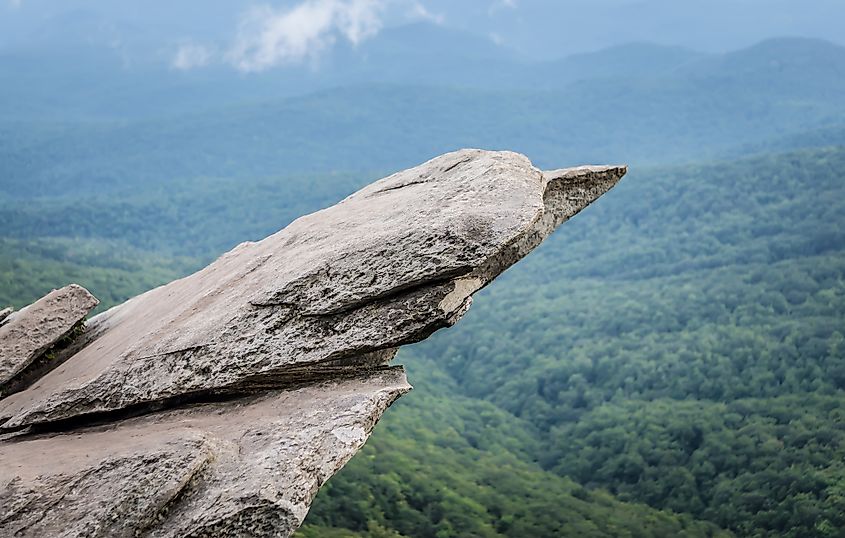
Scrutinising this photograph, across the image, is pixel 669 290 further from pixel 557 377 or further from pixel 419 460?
pixel 419 460

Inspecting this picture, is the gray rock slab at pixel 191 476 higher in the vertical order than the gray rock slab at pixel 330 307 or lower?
lower

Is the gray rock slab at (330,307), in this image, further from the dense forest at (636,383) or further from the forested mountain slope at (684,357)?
the forested mountain slope at (684,357)

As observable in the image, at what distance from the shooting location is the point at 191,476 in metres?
10.8

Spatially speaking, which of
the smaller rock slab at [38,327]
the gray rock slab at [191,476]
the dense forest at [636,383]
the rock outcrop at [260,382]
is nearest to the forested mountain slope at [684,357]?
the dense forest at [636,383]

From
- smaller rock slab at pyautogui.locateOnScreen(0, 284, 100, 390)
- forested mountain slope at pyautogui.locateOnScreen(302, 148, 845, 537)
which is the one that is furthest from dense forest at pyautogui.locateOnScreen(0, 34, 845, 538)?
smaller rock slab at pyautogui.locateOnScreen(0, 284, 100, 390)

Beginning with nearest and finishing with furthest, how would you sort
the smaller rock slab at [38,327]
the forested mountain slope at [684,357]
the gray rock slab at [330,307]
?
the gray rock slab at [330,307]
the smaller rock slab at [38,327]
the forested mountain slope at [684,357]

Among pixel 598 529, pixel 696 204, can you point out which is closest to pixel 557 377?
pixel 598 529

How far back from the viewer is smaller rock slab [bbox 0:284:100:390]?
14711 millimetres

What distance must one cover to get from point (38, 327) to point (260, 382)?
16.7 feet

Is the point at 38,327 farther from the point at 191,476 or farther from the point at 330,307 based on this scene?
the point at 330,307

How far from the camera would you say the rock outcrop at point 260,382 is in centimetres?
1071

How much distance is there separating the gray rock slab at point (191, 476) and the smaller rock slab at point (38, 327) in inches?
128

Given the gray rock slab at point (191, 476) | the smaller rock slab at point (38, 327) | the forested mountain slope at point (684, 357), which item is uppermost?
the smaller rock slab at point (38, 327)

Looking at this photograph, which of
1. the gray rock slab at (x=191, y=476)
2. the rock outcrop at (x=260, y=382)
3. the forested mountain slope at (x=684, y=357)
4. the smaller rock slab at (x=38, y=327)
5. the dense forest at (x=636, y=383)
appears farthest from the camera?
the forested mountain slope at (x=684, y=357)
